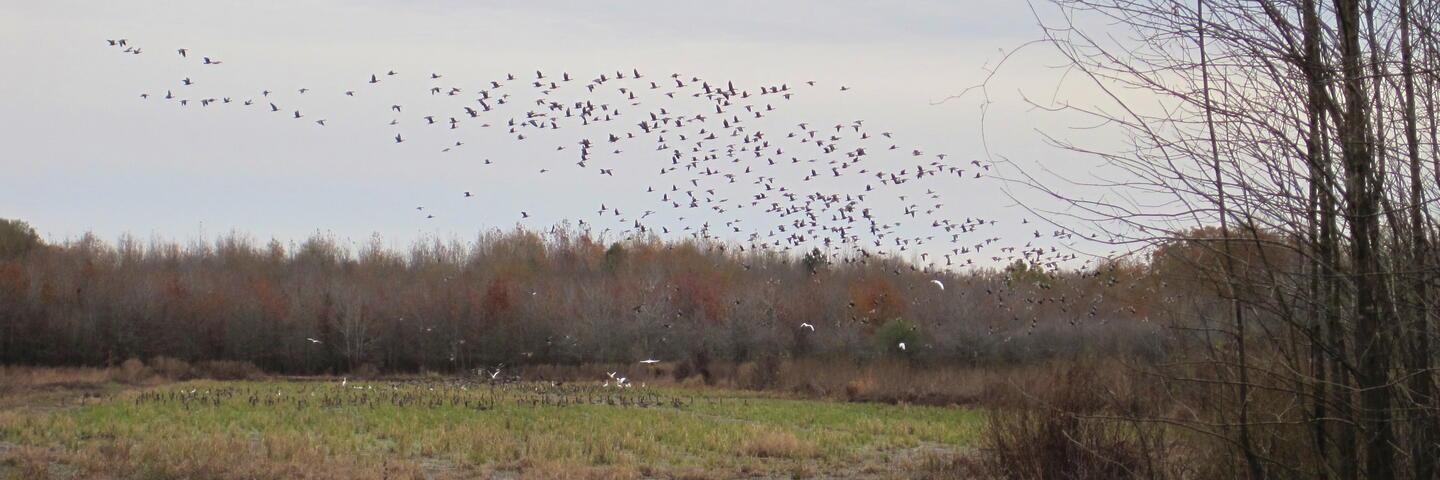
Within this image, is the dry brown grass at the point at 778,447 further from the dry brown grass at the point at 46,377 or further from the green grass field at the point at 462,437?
the dry brown grass at the point at 46,377

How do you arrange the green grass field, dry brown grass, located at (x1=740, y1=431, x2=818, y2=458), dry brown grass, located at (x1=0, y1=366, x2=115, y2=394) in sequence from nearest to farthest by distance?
the green grass field < dry brown grass, located at (x1=740, y1=431, x2=818, y2=458) < dry brown grass, located at (x1=0, y1=366, x2=115, y2=394)

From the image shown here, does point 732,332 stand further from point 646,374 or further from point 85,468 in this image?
point 85,468

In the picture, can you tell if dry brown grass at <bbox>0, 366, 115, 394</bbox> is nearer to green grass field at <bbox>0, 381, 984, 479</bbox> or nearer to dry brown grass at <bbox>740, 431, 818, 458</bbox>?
green grass field at <bbox>0, 381, 984, 479</bbox>

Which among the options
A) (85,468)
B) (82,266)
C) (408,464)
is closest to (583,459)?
(408,464)

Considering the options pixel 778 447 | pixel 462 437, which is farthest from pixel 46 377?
pixel 778 447

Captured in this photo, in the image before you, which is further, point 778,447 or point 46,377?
point 46,377

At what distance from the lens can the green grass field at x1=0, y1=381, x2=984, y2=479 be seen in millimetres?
18453

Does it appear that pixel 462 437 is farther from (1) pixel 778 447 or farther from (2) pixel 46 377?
(2) pixel 46 377

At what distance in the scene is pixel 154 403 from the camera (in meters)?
31.7

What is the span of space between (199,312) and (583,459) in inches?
1936

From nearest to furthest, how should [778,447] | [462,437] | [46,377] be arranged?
[778,447]
[462,437]
[46,377]

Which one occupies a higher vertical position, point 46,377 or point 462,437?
point 46,377

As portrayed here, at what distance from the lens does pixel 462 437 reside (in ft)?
74.7

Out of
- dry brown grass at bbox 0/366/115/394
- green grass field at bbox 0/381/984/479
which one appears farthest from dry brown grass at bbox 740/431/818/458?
dry brown grass at bbox 0/366/115/394
